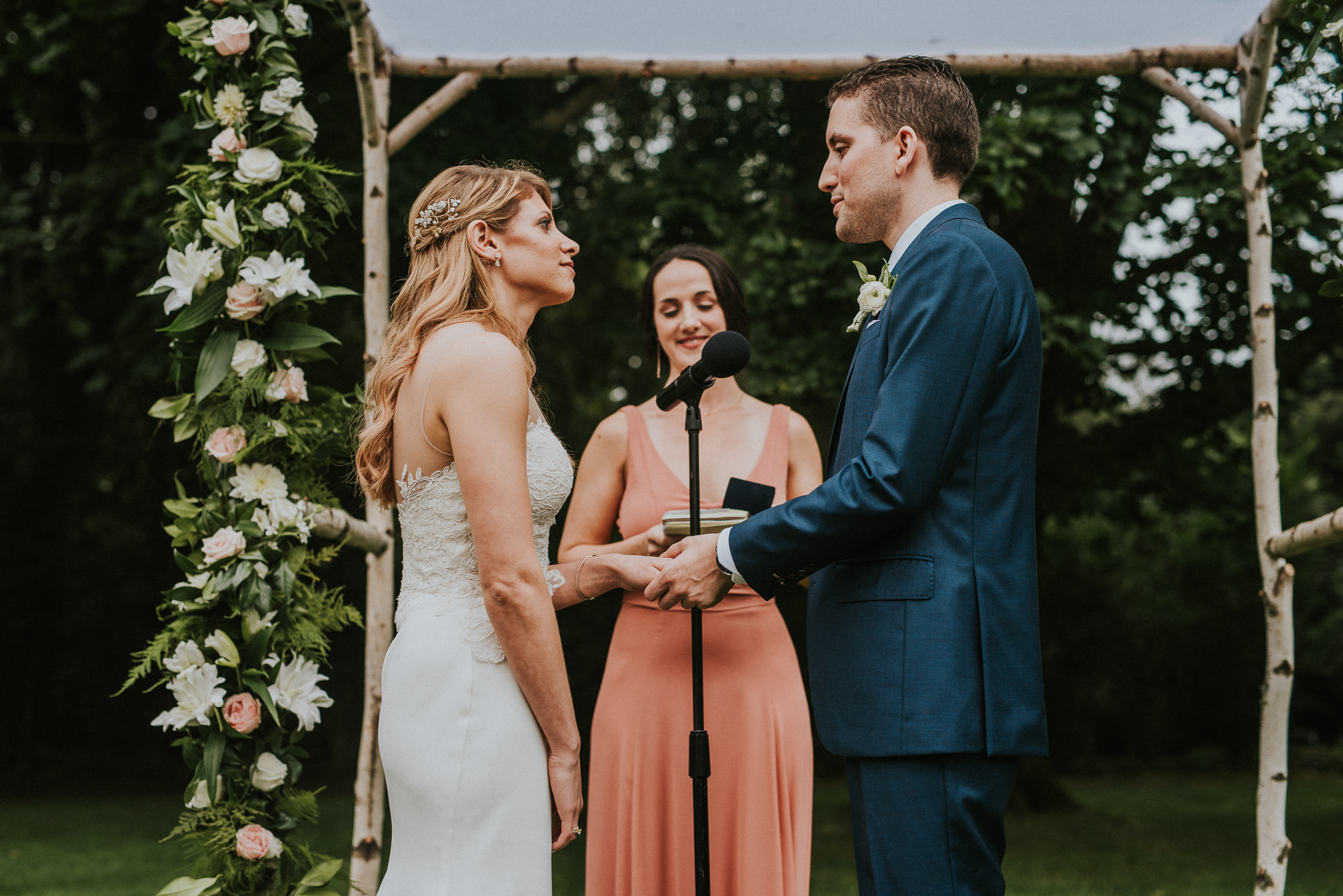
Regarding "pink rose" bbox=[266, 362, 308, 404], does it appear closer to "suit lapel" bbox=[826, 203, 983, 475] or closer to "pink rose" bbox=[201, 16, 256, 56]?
"pink rose" bbox=[201, 16, 256, 56]

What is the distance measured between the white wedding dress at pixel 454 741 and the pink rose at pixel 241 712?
0.93 m

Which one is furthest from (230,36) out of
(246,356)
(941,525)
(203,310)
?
(941,525)

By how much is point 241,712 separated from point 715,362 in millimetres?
1642

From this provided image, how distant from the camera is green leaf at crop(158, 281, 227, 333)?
316 centimetres

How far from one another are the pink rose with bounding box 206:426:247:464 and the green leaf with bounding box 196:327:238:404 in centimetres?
11

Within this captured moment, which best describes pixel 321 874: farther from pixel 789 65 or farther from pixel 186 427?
pixel 789 65

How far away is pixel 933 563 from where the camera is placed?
2172 mm

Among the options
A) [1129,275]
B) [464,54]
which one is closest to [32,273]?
[464,54]

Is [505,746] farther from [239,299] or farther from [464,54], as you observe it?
[464,54]

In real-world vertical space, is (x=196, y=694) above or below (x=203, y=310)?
below

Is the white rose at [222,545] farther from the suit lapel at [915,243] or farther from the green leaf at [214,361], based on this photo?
the suit lapel at [915,243]

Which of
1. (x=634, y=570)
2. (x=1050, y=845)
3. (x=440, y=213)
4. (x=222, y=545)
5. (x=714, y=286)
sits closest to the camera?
(x=440, y=213)

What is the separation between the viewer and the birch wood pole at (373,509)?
3797mm

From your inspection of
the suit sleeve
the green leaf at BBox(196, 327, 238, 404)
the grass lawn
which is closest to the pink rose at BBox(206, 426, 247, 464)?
the green leaf at BBox(196, 327, 238, 404)
